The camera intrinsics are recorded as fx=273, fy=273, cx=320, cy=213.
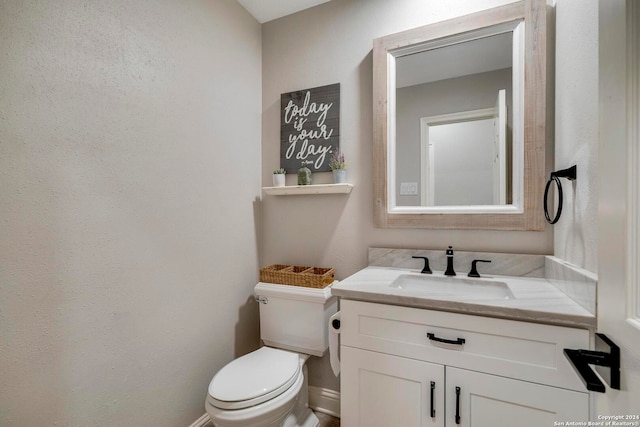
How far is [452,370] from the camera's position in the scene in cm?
99

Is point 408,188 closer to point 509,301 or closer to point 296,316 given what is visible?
point 509,301

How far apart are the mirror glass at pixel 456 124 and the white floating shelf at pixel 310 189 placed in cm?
31

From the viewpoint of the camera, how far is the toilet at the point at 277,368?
1.09 meters

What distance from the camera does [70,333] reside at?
94cm

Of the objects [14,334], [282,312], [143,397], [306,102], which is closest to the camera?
[14,334]

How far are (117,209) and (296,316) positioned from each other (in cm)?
100

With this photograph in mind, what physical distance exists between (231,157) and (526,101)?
5.08ft

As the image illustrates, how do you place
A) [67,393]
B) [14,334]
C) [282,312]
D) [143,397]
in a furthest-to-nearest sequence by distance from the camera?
1. [282,312]
2. [143,397]
3. [67,393]
4. [14,334]

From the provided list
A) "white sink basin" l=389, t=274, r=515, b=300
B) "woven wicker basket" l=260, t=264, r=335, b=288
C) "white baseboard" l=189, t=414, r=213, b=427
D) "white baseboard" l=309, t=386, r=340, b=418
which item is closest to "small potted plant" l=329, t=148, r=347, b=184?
"woven wicker basket" l=260, t=264, r=335, b=288

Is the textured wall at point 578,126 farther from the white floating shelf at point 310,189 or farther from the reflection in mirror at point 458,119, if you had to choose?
the white floating shelf at point 310,189

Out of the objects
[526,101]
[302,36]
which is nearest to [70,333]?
[302,36]

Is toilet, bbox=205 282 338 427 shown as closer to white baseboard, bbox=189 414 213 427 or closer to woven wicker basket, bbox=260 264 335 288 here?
woven wicker basket, bbox=260 264 335 288

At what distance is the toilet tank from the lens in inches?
58.2

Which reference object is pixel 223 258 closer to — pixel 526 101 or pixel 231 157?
pixel 231 157
